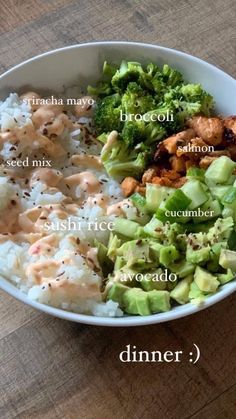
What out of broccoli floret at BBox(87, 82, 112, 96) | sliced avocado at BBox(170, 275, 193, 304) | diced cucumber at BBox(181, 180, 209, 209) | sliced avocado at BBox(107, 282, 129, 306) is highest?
broccoli floret at BBox(87, 82, 112, 96)

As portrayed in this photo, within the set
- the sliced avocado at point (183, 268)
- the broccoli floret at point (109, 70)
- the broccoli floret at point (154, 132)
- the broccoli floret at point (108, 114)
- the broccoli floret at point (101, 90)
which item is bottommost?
the sliced avocado at point (183, 268)

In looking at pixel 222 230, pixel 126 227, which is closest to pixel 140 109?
pixel 126 227

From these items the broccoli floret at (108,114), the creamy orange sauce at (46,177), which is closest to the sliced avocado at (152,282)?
the creamy orange sauce at (46,177)

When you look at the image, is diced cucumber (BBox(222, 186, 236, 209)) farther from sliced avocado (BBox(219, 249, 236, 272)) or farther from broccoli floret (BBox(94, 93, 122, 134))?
broccoli floret (BBox(94, 93, 122, 134))

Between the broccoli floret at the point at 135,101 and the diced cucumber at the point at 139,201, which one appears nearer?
the diced cucumber at the point at 139,201

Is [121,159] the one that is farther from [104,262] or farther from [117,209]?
[104,262]

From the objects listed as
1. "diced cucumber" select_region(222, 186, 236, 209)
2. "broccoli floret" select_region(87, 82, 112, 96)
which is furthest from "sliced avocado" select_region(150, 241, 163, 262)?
"broccoli floret" select_region(87, 82, 112, 96)

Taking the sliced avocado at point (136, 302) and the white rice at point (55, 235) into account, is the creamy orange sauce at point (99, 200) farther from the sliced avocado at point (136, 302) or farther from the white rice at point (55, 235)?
the sliced avocado at point (136, 302)
